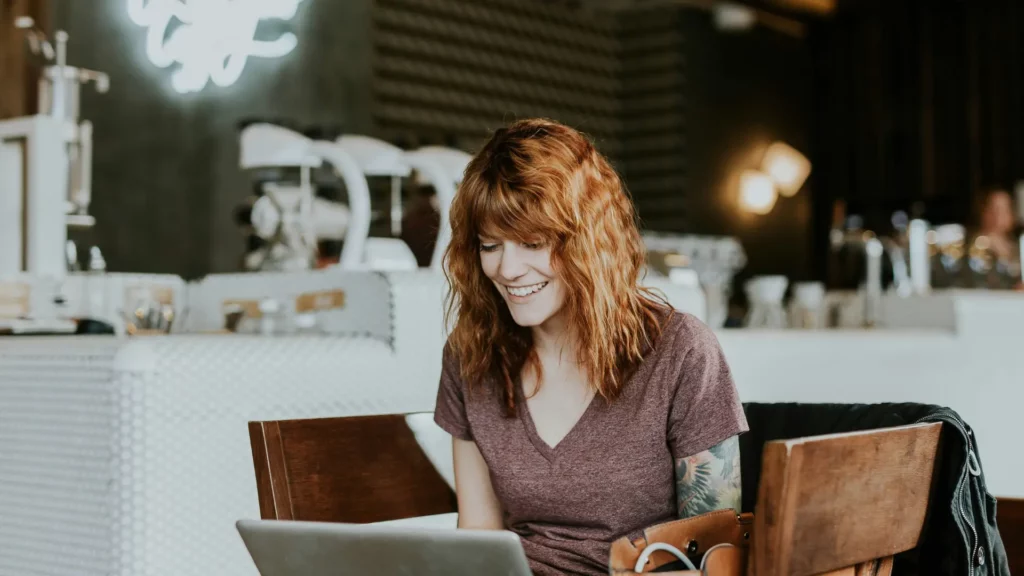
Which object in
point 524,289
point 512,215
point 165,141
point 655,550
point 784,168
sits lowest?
point 655,550

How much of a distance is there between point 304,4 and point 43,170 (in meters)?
3.27

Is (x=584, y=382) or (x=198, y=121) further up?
(x=198, y=121)

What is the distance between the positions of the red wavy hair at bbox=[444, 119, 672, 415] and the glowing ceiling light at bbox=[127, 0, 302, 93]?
3.78m

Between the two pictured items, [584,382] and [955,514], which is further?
[584,382]

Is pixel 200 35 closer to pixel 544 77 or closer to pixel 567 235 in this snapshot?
pixel 544 77

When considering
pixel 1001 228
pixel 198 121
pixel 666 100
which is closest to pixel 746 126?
pixel 666 100

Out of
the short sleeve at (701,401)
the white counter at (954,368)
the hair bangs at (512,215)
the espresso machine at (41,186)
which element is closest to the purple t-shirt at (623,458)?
the short sleeve at (701,401)

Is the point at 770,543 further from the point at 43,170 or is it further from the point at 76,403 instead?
the point at 43,170

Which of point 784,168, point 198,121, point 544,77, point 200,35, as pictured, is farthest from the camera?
point 784,168

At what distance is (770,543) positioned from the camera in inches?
40.3

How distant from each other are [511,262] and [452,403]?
273 millimetres

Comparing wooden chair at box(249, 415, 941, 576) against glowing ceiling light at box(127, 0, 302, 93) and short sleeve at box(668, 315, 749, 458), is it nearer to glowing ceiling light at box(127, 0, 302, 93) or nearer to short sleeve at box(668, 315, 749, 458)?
short sleeve at box(668, 315, 749, 458)

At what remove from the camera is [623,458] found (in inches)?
60.3

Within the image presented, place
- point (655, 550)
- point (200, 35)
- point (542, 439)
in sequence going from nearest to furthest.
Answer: point (655, 550) < point (542, 439) < point (200, 35)
